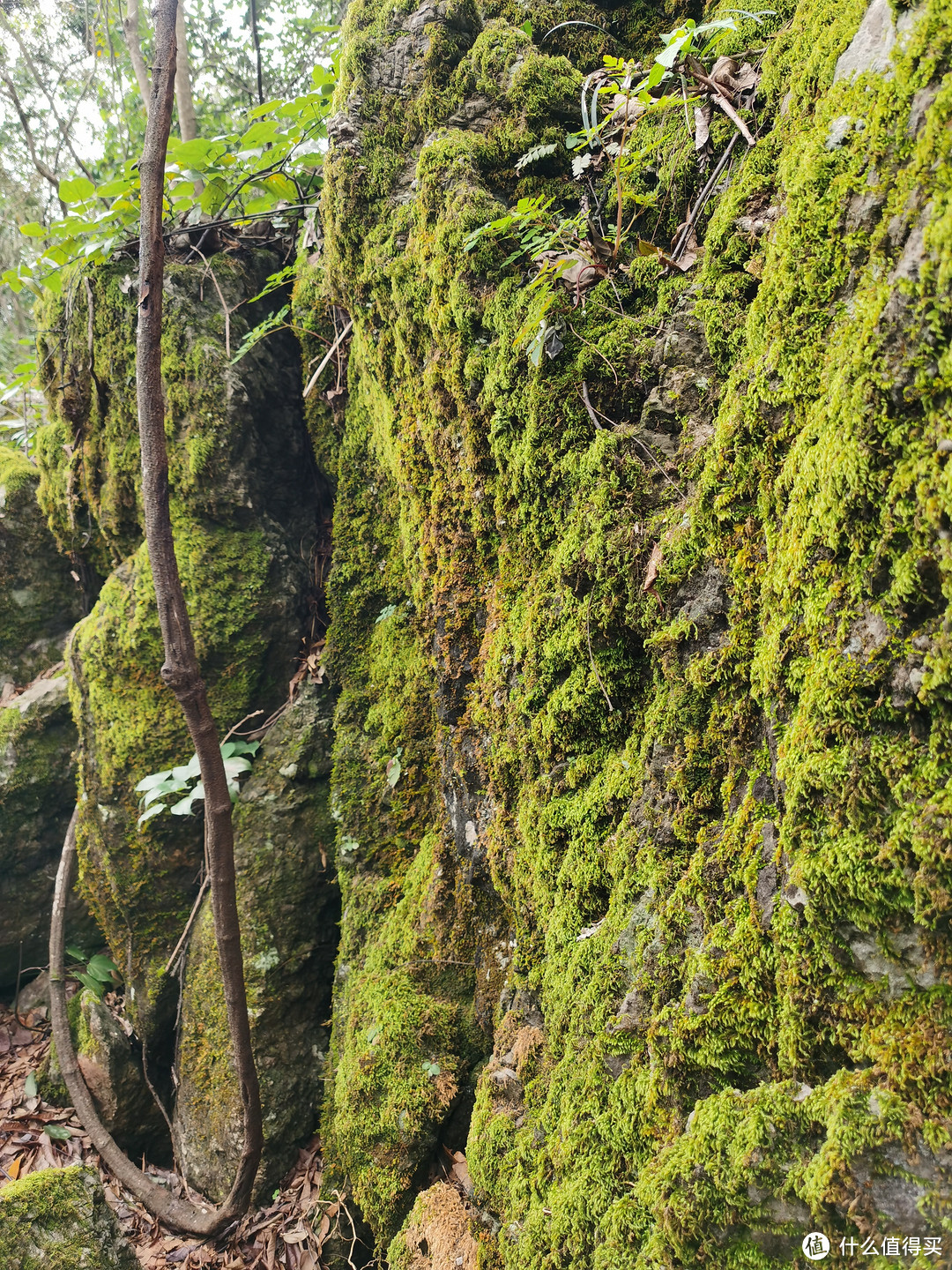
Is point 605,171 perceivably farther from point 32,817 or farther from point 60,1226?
point 32,817

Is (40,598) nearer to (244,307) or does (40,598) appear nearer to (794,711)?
(244,307)

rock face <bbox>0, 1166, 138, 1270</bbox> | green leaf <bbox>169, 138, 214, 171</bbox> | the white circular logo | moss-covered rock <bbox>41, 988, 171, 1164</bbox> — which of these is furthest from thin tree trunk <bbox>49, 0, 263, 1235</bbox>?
the white circular logo

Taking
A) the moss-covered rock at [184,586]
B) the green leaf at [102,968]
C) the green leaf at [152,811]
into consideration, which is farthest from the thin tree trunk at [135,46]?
the green leaf at [102,968]

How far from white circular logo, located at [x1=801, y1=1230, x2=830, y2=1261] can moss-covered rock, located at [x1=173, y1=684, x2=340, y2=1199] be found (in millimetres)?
3276

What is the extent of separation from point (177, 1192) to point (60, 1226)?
51.9 inches

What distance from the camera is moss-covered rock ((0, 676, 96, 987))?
5578 mm

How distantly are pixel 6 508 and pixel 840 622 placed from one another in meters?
6.82

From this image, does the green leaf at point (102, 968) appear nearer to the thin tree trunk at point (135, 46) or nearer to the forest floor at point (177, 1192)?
the forest floor at point (177, 1192)

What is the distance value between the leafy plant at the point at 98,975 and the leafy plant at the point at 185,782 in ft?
4.63

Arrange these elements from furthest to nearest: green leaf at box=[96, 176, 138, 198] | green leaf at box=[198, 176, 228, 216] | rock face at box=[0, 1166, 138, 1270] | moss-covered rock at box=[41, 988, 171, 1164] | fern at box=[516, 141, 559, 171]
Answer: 1. green leaf at box=[198, 176, 228, 216]
2. moss-covered rock at box=[41, 988, 171, 1164]
3. green leaf at box=[96, 176, 138, 198]
4. rock face at box=[0, 1166, 138, 1270]
5. fern at box=[516, 141, 559, 171]

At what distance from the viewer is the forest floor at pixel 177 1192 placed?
3297 mm

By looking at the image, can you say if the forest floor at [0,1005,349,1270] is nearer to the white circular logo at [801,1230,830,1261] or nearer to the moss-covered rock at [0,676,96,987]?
the moss-covered rock at [0,676,96,987]

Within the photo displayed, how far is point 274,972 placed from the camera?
12.6ft

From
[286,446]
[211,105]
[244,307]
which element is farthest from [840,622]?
[211,105]
